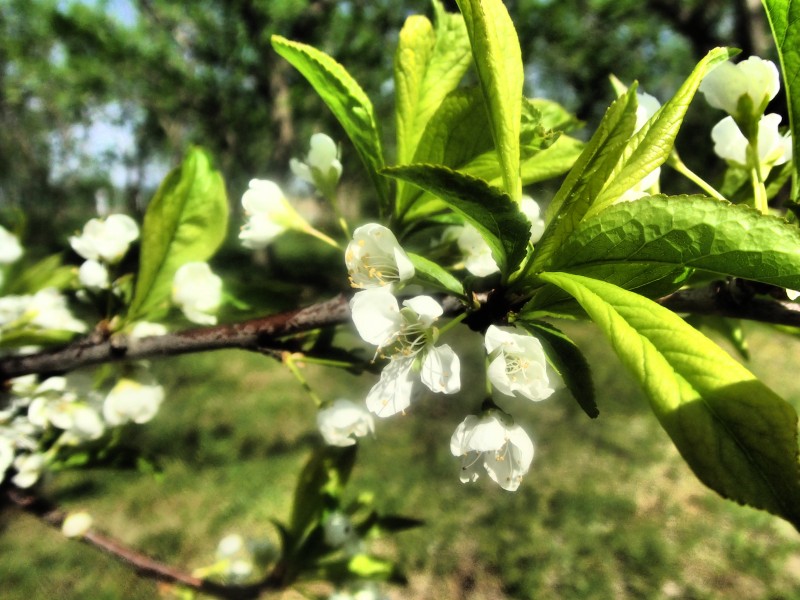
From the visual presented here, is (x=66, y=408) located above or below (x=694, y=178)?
below

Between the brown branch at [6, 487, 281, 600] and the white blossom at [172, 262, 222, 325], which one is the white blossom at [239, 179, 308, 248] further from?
the brown branch at [6, 487, 281, 600]

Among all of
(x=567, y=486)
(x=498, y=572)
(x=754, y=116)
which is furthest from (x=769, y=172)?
(x=567, y=486)

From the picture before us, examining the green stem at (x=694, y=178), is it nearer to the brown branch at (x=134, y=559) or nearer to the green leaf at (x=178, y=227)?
the green leaf at (x=178, y=227)

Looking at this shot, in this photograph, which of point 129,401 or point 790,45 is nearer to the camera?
point 790,45

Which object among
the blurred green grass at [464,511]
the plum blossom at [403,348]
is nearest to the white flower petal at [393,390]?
the plum blossom at [403,348]

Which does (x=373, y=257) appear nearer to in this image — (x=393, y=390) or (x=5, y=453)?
(x=393, y=390)

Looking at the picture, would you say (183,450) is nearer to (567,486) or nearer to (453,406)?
(453,406)

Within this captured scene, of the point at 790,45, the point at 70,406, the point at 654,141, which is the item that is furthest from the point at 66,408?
the point at 790,45
